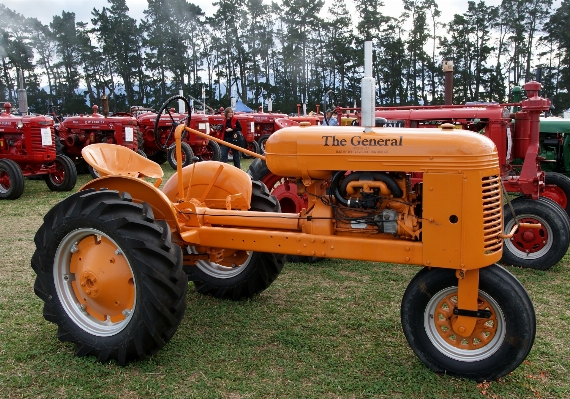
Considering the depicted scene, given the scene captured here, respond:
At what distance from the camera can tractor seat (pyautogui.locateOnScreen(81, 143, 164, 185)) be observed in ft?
13.1

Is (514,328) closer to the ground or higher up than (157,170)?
closer to the ground

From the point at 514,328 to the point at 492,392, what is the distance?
36cm

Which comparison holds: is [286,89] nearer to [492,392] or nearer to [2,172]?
[2,172]

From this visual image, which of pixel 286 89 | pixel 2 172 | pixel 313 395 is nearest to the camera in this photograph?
pixel 313 395

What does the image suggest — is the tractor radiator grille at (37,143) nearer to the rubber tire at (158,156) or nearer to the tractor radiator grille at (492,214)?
the rubber tire at (158,156)

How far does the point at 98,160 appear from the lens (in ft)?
13.0

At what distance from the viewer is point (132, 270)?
315 centimetres

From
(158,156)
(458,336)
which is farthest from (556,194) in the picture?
(158,156)

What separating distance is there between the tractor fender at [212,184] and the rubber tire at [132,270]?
2.87ft

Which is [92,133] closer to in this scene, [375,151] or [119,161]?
[119,161]

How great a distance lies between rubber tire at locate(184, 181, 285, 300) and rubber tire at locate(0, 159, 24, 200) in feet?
21.4

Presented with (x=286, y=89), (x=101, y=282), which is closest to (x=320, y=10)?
(x=286, y=89)

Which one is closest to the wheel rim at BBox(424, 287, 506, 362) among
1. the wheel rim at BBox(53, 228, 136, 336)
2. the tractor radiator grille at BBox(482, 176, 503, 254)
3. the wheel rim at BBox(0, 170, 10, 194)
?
the tractor radiator grille at BBox(482, 176, 503, 254)

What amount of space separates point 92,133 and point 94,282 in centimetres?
1119
